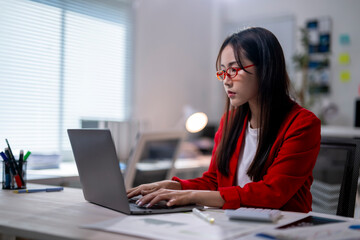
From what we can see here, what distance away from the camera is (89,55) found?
11.7ft

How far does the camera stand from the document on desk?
87 centimetres

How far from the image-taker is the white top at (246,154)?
1512 millimetres

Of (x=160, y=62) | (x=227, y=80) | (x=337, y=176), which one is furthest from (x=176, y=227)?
(x=160, y=62)

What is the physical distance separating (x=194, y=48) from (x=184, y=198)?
3825 millimetres

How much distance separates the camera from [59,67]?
3.32m

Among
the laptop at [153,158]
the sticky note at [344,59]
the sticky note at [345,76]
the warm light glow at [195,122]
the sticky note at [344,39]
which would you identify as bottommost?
the laptop at [153,158]

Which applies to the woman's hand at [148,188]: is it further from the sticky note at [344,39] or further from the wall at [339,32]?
the sticky note at [344,39]

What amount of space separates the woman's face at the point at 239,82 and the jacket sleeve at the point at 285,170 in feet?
0.63

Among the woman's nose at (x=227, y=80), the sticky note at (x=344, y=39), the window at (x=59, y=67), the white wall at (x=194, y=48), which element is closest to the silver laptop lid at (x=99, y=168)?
the woman's nose at (x=227, y=80)

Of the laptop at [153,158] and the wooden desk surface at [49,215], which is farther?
the laptop at [153,158]

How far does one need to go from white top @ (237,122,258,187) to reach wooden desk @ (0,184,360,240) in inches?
15.0

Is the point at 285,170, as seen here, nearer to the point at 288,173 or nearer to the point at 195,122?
the point at 288,173

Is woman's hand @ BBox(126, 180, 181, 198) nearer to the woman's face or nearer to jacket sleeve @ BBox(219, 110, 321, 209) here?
jacket sleeve @ BBox(219, 110, 321, 209)

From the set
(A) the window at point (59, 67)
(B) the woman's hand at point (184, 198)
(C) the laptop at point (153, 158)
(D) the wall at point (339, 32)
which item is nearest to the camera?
(B) the woman's hand at point (184, 198)
